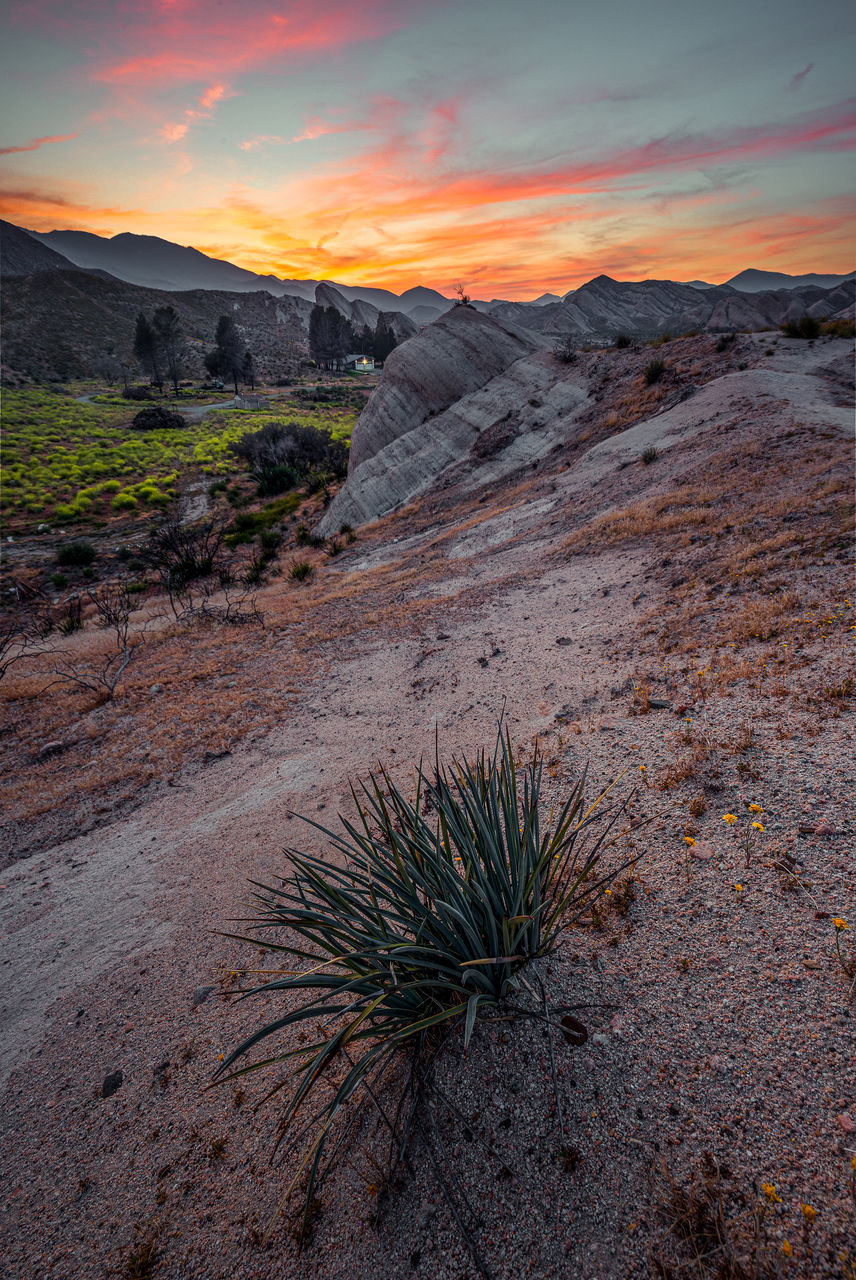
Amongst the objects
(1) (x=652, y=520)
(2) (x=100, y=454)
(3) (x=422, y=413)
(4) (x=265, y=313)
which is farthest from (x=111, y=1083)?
(4) (x=265, y=313)

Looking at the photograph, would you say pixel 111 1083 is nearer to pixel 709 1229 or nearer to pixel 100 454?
pixel 709 1229

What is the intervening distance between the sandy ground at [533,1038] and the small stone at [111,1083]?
28 millimetres

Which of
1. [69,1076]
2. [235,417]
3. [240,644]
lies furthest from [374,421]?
[235,417]

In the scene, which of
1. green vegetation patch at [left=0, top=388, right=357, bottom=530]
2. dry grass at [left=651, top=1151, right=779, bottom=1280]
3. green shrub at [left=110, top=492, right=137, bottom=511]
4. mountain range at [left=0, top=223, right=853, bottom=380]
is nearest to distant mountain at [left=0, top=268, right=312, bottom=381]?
mountain range at [left=0, top=223, right=853, bottom=380]

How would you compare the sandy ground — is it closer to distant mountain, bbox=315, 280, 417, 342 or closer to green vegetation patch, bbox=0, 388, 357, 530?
green vegetation patch, bbox=0, 388, 357, 530

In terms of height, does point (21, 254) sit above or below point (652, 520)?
above

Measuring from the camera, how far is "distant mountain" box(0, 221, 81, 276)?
182 m

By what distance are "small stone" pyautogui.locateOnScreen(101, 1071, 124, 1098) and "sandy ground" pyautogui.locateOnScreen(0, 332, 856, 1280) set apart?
0.03 m

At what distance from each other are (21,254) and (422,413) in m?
258

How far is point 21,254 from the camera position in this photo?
188 metres

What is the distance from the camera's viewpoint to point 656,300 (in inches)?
5394

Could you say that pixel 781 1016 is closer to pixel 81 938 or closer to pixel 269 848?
pixel 269 848

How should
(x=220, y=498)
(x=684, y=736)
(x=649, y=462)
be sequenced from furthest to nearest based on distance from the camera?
(x=220, y=498), (x=649, y=462), (x=684, y=736)

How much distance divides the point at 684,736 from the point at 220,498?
3181cm
